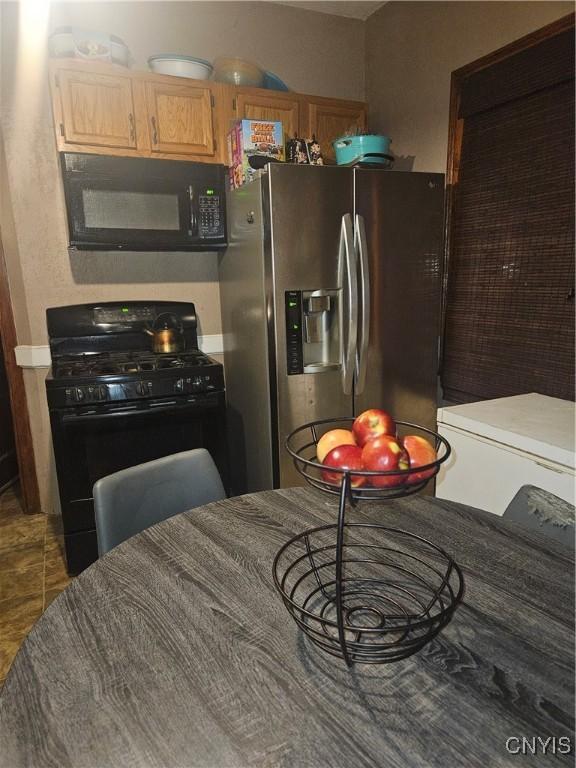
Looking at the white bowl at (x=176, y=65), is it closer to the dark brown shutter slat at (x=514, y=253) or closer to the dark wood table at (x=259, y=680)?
the dark brown shutter slat at (x=514, y=253)

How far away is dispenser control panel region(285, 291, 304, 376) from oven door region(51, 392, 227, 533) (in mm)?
379

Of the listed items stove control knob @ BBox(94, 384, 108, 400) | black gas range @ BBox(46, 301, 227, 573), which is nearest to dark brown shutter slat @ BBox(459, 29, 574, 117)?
black gas range @ BBox(46, 301, 227, 573)

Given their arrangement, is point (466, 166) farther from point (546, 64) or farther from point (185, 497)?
point (185, 497)

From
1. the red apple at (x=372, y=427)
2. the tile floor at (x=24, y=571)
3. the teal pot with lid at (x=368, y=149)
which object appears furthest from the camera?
the teal pot with lid at (x=368, y=149)

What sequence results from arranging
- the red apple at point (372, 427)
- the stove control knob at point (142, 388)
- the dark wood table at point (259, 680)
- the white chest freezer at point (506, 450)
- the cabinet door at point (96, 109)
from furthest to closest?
the cabinet door at point (96, 109) → the stove control knob at point (142, 388) → the white chest freezer at point (506, 450) → the red apple at point (372, 427) → the dark wood table at point (259, 680)

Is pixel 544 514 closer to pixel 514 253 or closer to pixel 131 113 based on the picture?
pixel 514 253

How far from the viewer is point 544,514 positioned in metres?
1.08

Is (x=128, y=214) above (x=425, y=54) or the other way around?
the other way around

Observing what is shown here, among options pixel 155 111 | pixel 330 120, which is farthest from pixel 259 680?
pixel 330 120

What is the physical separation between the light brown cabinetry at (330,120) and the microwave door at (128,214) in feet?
2.73

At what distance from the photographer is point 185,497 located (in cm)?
132

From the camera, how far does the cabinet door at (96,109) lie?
86.5 inches

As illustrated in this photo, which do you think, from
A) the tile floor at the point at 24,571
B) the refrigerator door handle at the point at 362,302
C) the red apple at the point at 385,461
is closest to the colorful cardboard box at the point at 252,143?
the refrigerator door handle at the point at 362,302

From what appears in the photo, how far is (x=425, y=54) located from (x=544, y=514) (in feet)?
8.52
